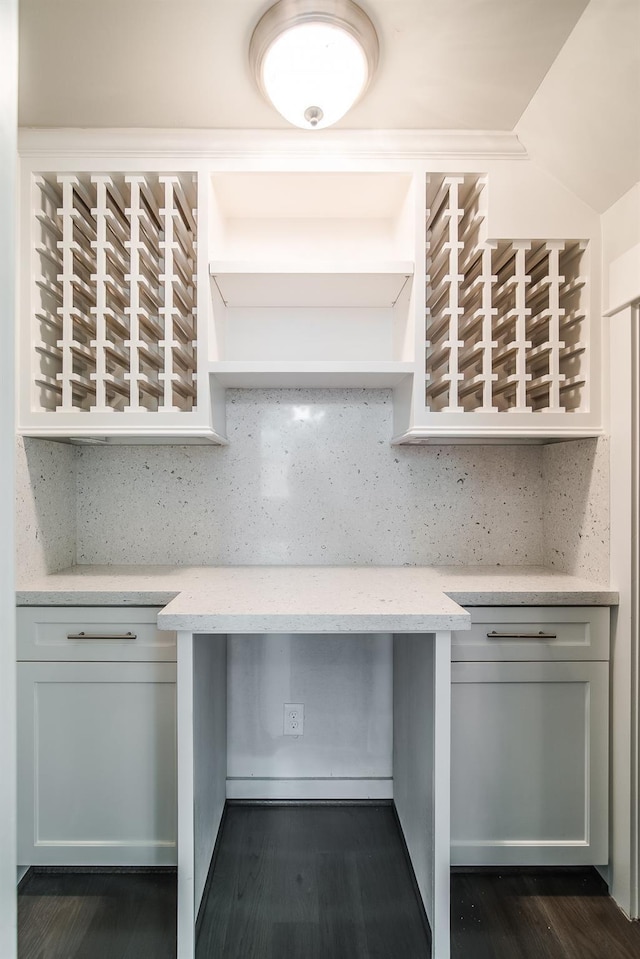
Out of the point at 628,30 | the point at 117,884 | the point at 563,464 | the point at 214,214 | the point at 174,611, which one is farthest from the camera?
the point at 563,464

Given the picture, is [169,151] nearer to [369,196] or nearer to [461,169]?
[369,196]

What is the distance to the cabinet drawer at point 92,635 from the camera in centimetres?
158

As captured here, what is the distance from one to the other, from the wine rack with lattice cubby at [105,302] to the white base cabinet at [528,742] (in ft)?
3.91

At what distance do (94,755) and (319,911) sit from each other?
0.80 metres

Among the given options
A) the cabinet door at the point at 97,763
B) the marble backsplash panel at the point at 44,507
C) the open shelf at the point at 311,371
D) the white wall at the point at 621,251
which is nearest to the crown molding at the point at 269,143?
A: the white wall at the point at 621,251

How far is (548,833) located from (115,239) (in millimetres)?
2405

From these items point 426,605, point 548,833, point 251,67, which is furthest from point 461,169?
point 548,833

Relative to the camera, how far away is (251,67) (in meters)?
1.37

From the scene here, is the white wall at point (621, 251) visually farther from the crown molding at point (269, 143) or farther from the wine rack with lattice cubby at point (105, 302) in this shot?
the wine rack with lattice cubby at point (105, 302)

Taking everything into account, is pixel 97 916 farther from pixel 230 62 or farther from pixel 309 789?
pixel 230 62

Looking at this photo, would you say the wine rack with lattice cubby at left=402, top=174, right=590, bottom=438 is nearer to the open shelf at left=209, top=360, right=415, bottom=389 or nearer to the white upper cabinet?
the white upper cabinet

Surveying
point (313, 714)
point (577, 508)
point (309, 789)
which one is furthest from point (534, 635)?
point (309, 789)

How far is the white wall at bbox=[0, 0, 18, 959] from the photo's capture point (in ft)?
1.37

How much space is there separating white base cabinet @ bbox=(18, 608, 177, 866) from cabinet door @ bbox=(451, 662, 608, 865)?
0.91 metres
